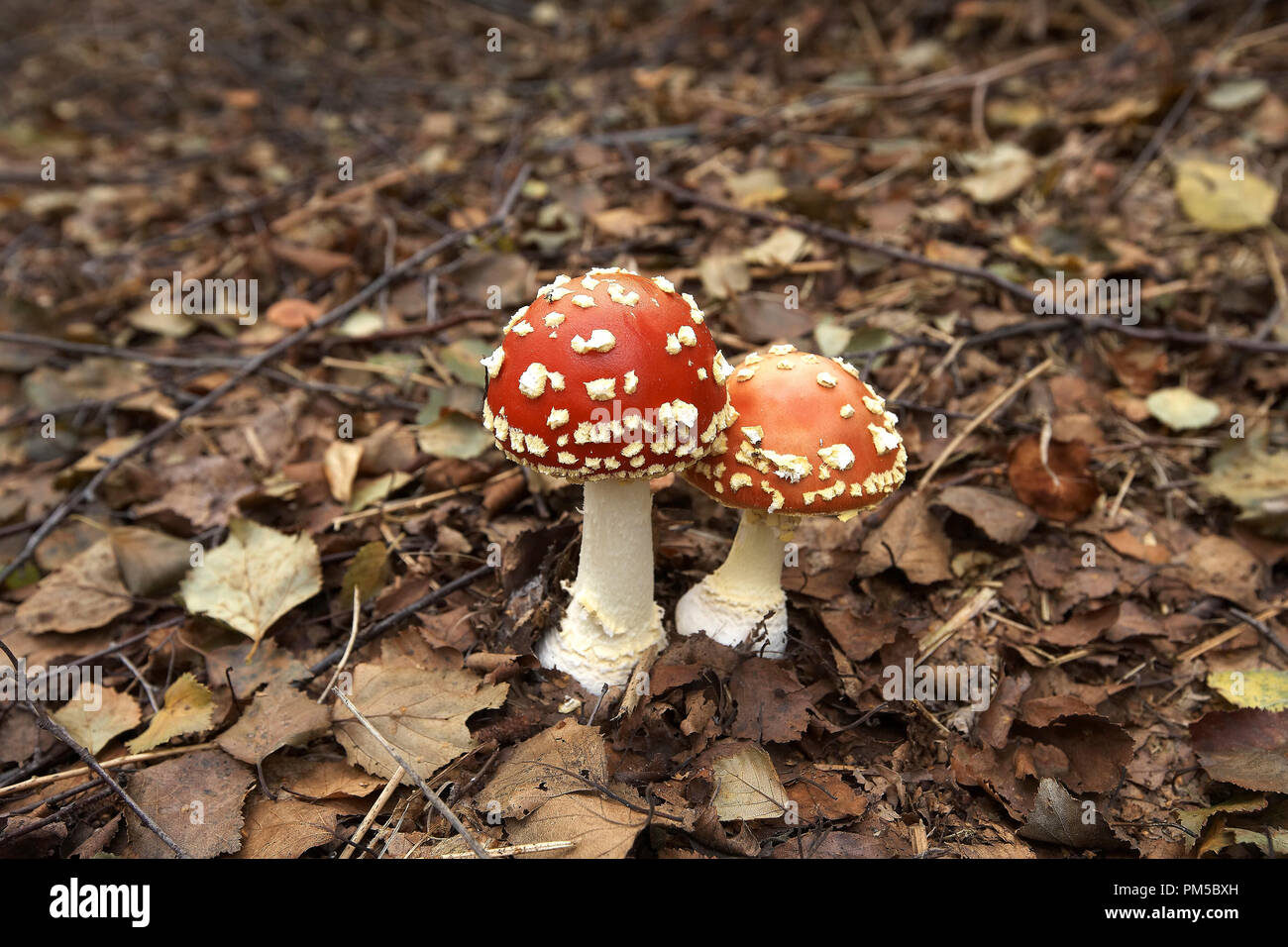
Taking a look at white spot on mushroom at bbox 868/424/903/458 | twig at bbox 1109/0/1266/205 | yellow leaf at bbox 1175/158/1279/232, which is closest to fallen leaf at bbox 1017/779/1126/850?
white spot on mushroom at bbox 868/424/903/458

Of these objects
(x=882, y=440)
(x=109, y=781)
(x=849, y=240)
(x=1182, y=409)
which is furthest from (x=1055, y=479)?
Answer: (x=109, y=781)

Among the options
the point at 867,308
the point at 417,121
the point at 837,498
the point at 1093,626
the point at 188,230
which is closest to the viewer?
the point at 837,498

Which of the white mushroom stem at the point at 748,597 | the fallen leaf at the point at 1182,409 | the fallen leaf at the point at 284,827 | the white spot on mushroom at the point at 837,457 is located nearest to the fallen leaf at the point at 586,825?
the fallen leaf at the point at 284,827

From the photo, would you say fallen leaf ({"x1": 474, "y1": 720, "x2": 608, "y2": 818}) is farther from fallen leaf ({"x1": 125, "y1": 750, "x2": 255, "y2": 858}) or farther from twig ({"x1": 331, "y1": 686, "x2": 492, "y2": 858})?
fallen leaf ({"x1": 125, "y1": 750, "x2": 255, "y2": 858})

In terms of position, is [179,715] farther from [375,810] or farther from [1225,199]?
[1225,199]

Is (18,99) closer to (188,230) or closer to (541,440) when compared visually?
(188,230)

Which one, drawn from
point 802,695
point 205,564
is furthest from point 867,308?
point 205,564
